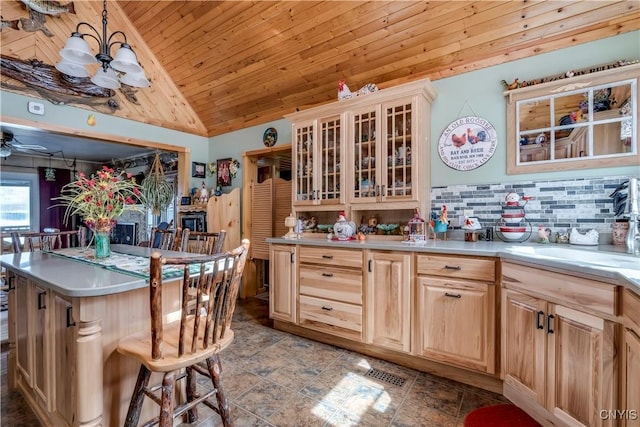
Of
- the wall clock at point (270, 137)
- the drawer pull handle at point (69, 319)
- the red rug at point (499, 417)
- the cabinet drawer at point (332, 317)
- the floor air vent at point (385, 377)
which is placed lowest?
the floor air vent at point (385, 377)

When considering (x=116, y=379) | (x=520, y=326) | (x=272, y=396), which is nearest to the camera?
(x=116, y=379)

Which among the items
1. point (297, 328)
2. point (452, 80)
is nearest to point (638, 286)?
point (452, 80)

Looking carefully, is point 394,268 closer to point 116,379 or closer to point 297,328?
point 297,328

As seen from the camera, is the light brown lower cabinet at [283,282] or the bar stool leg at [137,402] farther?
the light brown lower cabinet at [283,282]

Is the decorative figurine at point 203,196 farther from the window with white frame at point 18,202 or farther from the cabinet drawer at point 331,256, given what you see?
the window with white frame at point 18,202

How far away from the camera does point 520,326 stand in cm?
161

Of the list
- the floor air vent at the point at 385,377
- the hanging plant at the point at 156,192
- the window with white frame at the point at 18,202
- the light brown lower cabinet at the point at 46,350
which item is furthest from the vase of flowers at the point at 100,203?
the window with white frame at the point at 18,202

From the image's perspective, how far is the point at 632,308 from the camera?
1026mm

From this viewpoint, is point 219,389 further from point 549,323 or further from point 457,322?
point 549,323

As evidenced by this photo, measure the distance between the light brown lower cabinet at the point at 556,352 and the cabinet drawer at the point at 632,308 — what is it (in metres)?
0.05

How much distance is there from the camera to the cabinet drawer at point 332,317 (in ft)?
7.71

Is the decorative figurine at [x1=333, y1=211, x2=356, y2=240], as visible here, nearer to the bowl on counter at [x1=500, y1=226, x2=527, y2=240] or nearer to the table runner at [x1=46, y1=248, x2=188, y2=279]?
the bowl on counter at [x1=500, y1=226, x2=527, y2=240]

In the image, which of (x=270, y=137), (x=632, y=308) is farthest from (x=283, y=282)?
(x=632, y=308)

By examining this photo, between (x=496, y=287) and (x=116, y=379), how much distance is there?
2.20m
